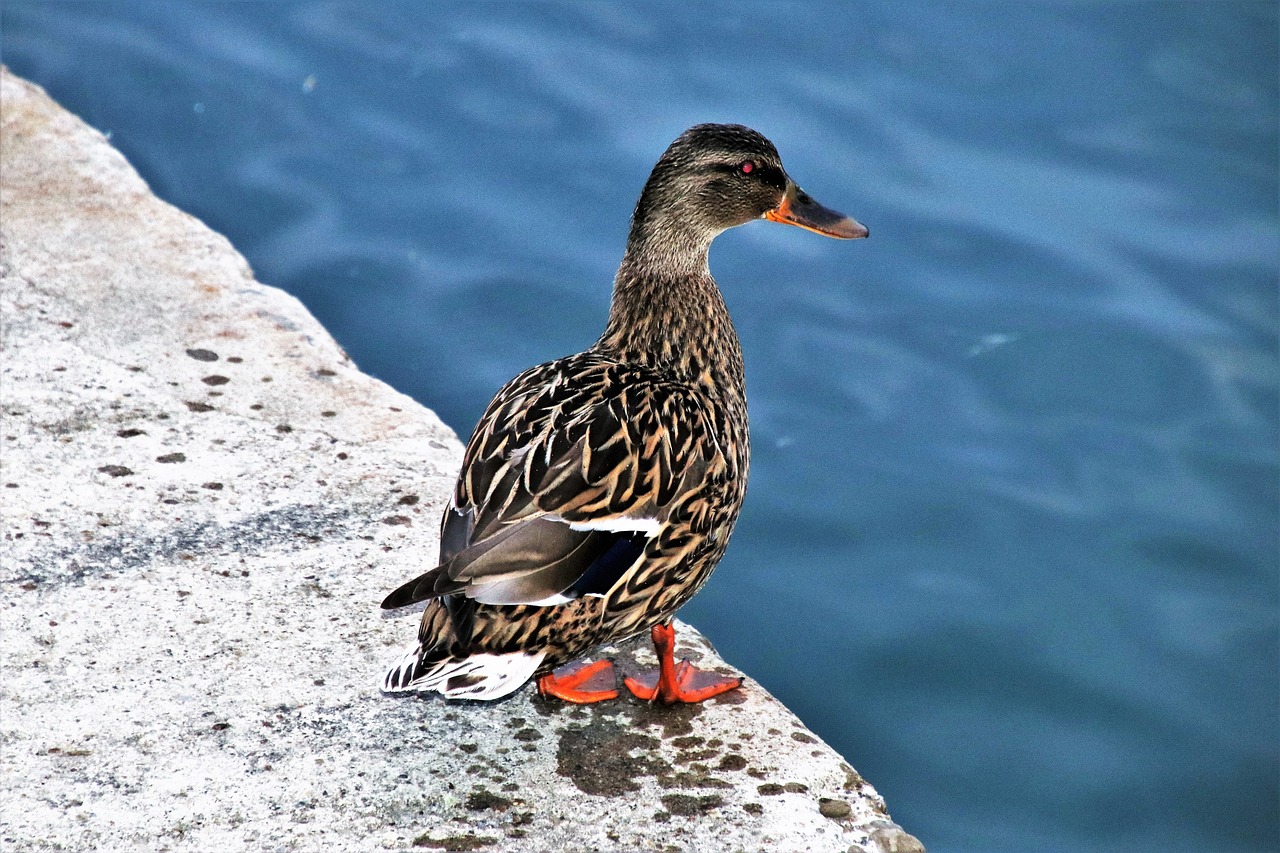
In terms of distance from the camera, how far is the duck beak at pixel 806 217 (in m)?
4.68

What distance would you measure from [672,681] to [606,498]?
1.85ft

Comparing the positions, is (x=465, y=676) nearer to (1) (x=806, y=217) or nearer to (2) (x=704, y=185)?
(2) (x=704, y=185)

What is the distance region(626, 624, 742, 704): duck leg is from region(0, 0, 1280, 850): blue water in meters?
0.79

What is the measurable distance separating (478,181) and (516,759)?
15.3 feet

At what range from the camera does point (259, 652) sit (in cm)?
383

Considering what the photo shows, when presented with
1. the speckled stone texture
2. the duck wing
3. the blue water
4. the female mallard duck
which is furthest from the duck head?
the blue water

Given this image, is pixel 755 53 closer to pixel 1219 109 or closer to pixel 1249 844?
pixel 1219 109

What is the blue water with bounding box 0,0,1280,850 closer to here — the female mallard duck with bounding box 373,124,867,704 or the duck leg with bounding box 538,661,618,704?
the duck leg with bounding box 538,661,618,704

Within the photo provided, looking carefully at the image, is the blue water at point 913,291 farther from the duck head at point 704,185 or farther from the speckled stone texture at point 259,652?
the duck head at point 704,185

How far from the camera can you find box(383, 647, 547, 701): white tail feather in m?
3.34

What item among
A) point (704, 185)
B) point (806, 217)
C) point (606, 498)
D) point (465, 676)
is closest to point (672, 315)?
point (704, 185)

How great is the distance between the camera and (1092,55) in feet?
28.1

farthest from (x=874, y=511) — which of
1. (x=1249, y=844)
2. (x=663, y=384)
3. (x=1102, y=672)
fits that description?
(x=663, y=384)

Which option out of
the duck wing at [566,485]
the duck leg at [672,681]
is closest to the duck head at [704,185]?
the duck wing at [566,485]
